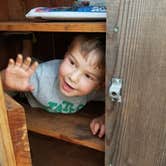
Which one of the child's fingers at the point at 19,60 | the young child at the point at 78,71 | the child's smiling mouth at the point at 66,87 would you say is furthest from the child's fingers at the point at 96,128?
the child's fingers at the point at 19,60

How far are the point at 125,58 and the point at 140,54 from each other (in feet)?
0.11

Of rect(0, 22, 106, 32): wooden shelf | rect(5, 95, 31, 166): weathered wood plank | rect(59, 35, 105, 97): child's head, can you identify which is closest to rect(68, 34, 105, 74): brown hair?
rect(59, 35, 105, 97): child's head

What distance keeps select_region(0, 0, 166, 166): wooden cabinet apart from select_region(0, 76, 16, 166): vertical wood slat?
0.79 feet

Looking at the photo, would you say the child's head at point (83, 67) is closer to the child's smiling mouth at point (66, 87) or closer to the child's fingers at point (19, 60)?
the child's smiling mouth at point (66, 87)

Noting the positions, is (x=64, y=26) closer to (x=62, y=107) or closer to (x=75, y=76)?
(x=75, y=76)

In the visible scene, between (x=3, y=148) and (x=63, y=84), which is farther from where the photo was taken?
(x=63, y=84)

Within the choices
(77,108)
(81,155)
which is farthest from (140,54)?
(81,155)

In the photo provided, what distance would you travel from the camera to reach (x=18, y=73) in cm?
74

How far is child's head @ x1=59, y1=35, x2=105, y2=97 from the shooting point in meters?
0.75

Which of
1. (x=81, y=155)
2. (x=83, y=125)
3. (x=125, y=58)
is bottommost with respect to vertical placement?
(x=81, y=155)

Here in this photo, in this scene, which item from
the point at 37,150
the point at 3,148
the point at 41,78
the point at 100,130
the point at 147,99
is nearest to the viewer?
the point at 3,148

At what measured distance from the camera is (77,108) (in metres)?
0.93

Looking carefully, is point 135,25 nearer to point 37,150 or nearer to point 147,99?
point 147,99

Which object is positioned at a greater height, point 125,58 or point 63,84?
point 125,58
